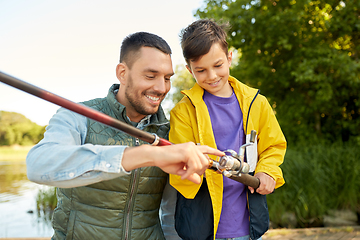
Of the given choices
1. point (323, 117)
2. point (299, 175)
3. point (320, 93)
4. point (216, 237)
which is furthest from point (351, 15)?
point (216, 237)

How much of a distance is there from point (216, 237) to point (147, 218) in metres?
0.45

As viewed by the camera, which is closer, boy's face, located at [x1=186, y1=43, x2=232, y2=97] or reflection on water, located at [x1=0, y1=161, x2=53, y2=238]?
boy's face, located at [x1=186, y1=43, x2=232, y2=97]

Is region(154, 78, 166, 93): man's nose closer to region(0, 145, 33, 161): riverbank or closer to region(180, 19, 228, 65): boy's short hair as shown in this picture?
region(180, 19, 228, 65): boy's short hair

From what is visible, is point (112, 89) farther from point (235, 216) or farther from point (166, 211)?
point (235, 216)

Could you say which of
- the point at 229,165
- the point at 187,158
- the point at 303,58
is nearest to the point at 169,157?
the point at 187,158

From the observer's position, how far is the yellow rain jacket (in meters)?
1.84

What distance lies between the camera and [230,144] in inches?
77.3

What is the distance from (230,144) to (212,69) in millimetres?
512

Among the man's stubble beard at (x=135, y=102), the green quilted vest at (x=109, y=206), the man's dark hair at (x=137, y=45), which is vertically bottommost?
the green quilted vest at (x=109, y=206)

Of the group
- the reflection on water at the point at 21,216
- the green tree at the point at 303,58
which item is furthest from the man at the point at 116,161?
the green tree at the point at 303,58

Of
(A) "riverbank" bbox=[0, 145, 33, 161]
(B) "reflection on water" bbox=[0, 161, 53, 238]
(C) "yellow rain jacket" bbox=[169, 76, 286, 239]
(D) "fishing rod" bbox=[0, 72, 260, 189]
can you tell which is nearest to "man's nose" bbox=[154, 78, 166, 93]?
(C) "yellow rain jacket" bbox=[169, 76, 286, 239]

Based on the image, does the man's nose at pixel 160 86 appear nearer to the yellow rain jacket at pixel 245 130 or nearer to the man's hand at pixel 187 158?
the yellow rain jacket at pixel 245 130

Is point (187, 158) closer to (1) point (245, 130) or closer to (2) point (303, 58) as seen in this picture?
(1) point (245, 130)

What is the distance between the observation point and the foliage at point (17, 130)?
87.6 feet
